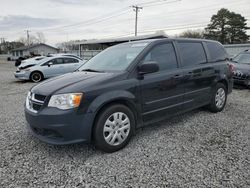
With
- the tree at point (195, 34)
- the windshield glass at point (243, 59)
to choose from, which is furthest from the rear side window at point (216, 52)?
the tree at point (195, 34)

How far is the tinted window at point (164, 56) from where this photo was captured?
136 inches

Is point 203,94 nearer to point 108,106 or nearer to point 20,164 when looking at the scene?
point 108,106

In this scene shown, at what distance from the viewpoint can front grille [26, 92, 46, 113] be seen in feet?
9.17

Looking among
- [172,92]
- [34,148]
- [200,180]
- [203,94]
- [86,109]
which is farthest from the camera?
[203,94]

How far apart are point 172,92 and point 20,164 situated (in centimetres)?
266

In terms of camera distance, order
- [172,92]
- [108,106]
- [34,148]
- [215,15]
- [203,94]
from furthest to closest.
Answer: [215,15], [203,94], [172,92], [34,148], [108,106]

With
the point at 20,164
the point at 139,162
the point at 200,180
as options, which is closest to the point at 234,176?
the point at 200,180

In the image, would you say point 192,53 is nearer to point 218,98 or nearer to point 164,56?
→ point 164,56

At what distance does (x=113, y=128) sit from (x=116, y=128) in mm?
53

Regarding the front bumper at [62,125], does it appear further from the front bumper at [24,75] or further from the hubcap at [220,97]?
the front bumper at [24,75]

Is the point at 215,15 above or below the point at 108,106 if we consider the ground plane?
above

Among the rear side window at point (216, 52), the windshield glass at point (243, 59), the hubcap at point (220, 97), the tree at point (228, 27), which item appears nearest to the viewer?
the rear side window at point (216, 52)

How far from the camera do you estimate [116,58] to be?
3.65m

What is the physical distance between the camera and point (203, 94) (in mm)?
4301
